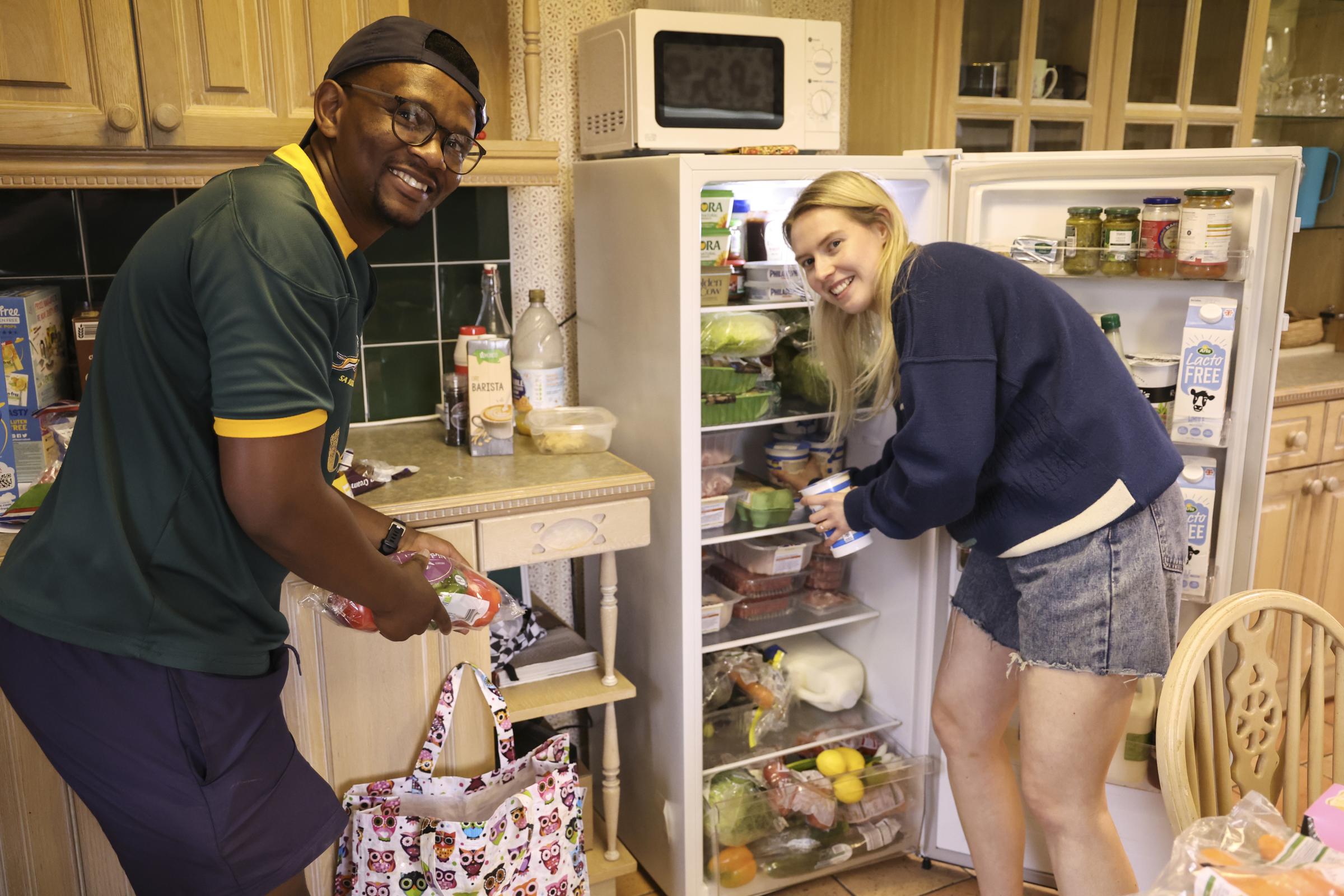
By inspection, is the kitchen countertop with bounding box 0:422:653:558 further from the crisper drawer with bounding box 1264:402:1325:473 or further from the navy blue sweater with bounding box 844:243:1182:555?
the crisper drawer with bounding box 1264:402:1325:473

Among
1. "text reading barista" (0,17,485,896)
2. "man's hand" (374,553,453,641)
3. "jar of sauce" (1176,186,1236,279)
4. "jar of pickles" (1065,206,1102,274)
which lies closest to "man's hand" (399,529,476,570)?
"man's hand" (374,553,453,641)

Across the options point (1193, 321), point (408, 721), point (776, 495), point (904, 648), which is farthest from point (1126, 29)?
point (408, 721)

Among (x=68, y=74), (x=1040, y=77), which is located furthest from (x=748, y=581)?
(x=68, y=74)

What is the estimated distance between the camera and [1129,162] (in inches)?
70.2

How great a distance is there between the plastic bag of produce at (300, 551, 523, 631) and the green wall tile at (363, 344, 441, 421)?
68cm

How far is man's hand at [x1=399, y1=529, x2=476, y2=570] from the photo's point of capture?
4.99ft

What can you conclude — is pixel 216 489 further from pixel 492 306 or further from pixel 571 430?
pixel 492 306

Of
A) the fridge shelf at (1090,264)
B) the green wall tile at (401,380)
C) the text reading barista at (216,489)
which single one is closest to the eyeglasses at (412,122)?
the text reading barista at (216,489)

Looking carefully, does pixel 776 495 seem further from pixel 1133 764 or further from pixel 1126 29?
A: pixel 1126 29

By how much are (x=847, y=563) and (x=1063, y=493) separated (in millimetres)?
880

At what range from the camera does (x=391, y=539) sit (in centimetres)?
147

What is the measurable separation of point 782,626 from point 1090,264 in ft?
3.00

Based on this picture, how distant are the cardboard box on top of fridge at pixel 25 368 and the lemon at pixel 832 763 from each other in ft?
5.06

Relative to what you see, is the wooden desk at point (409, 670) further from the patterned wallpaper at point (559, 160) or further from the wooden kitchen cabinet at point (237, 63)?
the wooden kitchen cabinet at point (237, 63)
